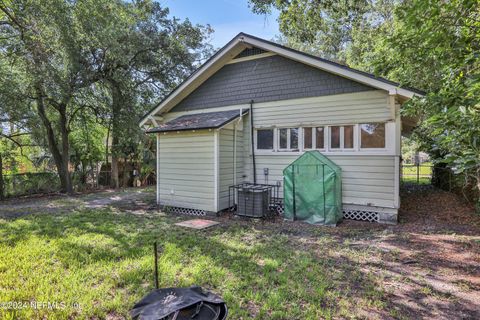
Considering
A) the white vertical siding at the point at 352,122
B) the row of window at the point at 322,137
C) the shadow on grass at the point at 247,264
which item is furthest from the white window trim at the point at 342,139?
the shadow on grass at the point at 247,264

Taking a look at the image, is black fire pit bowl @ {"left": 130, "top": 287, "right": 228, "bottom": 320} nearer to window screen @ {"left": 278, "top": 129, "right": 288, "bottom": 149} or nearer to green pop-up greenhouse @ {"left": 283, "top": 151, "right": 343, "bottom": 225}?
green pop-up greenhouse @ {"left": 283, "top": 151, "right": 343, "bottom": 225}

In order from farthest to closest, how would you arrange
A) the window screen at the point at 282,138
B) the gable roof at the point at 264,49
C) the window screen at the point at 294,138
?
the window screen at the point at 282,138 < the window screen at the point at 294,138 < the gable roof at the point at 264,49

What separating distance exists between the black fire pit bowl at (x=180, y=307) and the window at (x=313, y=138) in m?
5.96

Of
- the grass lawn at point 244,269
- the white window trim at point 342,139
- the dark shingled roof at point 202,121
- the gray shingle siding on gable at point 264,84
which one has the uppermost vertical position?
the gray shingle siding on gable at point 264,84

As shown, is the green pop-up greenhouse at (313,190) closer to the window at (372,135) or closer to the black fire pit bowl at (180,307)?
the window at (372,135)

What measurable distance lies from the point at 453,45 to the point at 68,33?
1026 centimetres

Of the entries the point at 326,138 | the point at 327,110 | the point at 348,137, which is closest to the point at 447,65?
the point at 348,137

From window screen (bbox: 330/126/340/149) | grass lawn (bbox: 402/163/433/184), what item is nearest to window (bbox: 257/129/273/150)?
window screen (bbox: 330/126/340/149)

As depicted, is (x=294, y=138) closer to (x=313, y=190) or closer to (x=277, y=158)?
(x=277, y=158)

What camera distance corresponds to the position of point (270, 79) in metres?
7.83

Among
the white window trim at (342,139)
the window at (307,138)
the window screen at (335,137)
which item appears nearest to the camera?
the white window trim at (342,139)

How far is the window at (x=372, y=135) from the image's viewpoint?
20.9ft

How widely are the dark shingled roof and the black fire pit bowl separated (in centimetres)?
533

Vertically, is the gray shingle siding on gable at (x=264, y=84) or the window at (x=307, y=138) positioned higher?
the gray shingle siding on gable at (x=264, y=84)
